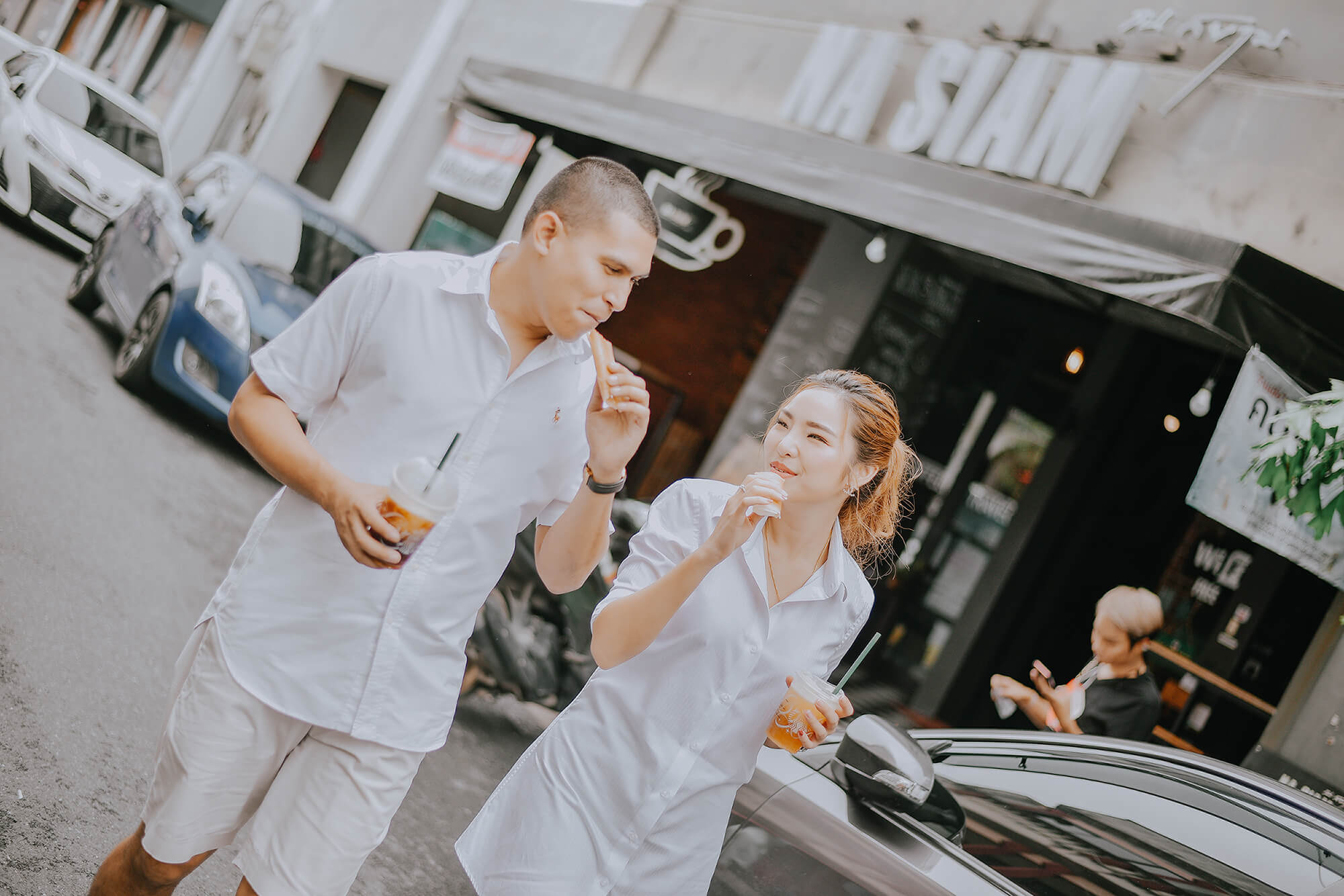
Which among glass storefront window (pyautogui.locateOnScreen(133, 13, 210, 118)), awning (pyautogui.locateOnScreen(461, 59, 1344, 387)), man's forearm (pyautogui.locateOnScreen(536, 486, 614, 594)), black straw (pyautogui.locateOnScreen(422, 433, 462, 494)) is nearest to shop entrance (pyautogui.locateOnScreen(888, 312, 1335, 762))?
awning (pyautogui.locateOnScreen(461, 59, 1344, 387))

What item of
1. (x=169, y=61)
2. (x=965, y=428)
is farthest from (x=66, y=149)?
(x=169, y=61)

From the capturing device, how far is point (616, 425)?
218 cm

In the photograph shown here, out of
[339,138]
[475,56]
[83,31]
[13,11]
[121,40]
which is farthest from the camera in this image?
[13,11]

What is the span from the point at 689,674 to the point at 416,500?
67 centimetres

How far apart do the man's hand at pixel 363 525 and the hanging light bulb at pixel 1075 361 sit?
7.72 meters

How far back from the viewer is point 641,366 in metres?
8.81

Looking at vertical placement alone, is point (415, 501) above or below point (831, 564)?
below

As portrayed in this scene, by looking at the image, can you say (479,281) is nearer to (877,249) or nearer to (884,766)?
(884,766)

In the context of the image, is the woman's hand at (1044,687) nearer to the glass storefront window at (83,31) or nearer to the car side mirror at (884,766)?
the car side mirror at (884,766)

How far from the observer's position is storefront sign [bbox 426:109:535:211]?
9.43 meters

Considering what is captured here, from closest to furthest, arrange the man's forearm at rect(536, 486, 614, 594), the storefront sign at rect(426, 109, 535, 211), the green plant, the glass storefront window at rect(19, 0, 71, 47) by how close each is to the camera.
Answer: the man's forearm at rect(536, 486, 614, 594) < the green plant < the storefront sign at rect(426, 109, 535, 211) < the glass storefront window at rect(19, 0, 71, 47)

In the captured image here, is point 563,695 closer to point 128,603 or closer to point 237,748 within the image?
point 128,603

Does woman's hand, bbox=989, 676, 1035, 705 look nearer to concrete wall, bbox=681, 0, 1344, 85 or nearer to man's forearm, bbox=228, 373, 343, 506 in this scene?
man's forearm, bbox=228, 373, 343, 506

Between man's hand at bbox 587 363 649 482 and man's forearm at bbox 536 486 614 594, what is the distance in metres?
0.07
